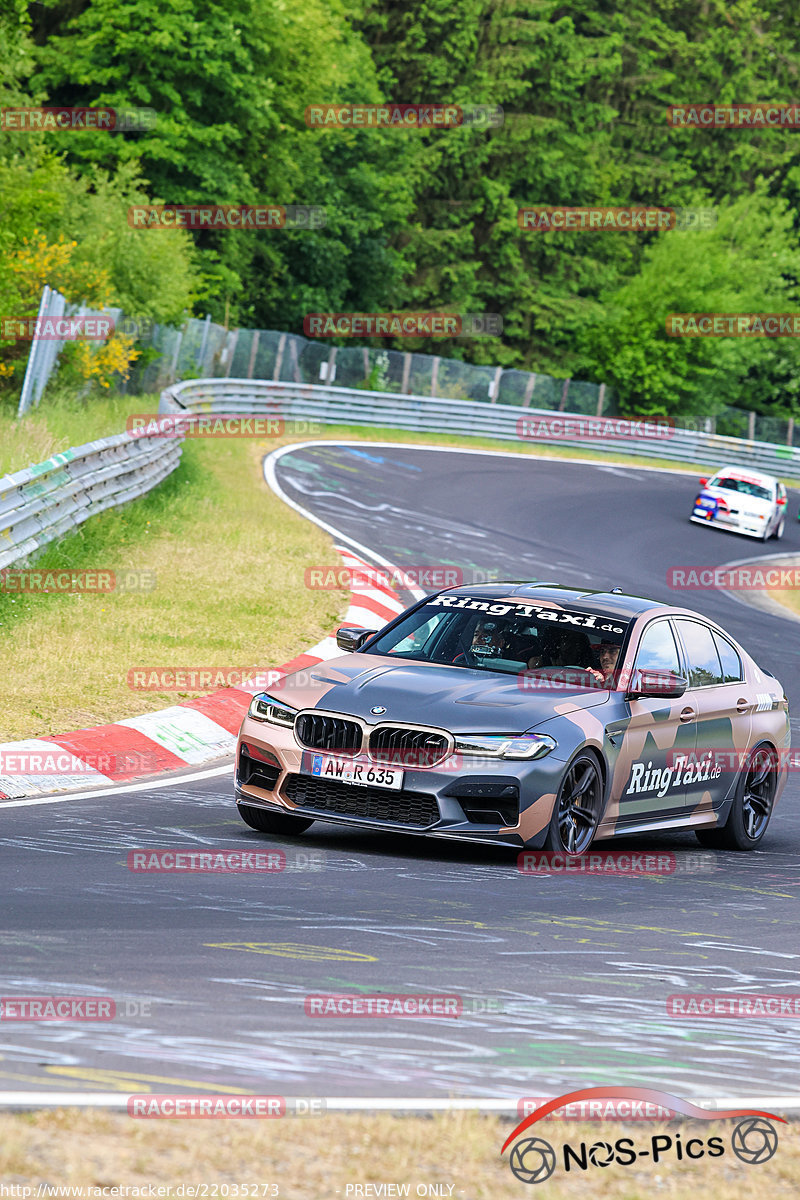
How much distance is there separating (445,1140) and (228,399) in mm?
33935

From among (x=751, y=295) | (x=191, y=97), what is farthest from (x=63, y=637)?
(x=751, y=295)

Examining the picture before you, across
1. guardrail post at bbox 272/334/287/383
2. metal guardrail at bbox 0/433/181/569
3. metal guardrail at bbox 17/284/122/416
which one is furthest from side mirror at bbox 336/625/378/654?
guardrail post at bbox 272/334/287/383

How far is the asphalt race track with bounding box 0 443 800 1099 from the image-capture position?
4.91 m

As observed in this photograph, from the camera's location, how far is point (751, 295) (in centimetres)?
7375

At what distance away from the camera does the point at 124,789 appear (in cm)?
1015

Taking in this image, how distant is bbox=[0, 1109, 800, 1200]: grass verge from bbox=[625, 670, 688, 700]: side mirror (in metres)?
5.17

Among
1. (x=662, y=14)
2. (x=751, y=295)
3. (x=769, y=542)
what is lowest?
(x=769, y=542)

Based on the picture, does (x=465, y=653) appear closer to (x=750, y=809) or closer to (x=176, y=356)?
(x=750, y=809)

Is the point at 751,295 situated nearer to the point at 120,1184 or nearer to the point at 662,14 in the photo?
the point at 662,14

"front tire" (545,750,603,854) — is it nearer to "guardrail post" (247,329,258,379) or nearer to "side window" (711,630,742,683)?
"side window" (711,630,742,683)

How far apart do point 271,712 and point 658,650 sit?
2497mm

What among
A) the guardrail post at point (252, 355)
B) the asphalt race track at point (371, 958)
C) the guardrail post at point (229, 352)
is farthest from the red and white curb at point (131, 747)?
the guardrail post at point (252, 355)

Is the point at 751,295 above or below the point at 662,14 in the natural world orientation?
below

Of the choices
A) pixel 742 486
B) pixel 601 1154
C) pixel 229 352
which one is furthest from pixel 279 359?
pixel 601 1154
